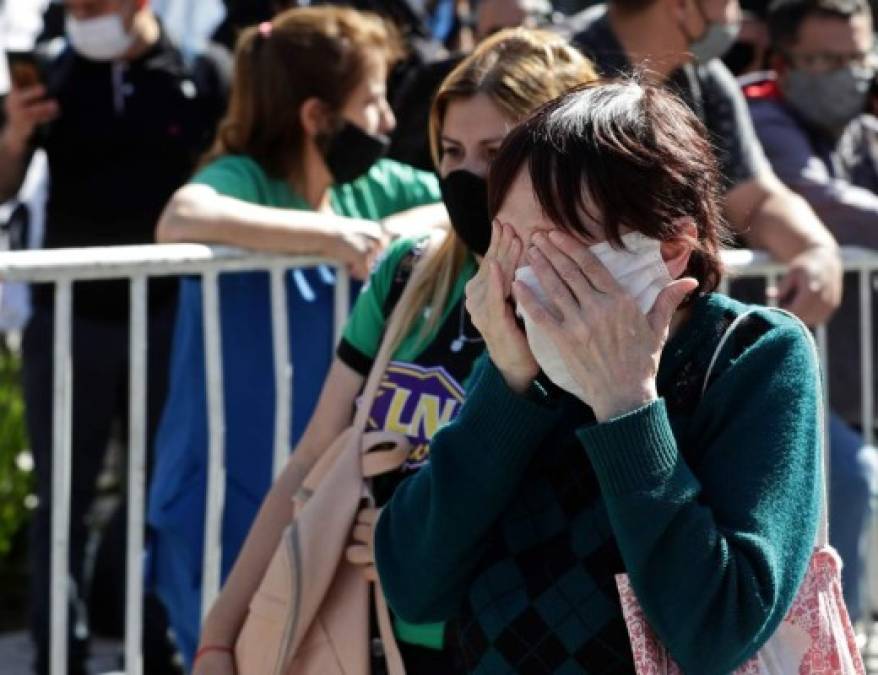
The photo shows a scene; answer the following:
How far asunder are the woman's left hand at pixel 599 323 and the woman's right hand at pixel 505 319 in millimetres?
72

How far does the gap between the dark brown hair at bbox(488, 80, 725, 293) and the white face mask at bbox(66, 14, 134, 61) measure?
2.87 metres

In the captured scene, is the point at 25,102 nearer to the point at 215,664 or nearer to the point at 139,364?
the point at 139,364

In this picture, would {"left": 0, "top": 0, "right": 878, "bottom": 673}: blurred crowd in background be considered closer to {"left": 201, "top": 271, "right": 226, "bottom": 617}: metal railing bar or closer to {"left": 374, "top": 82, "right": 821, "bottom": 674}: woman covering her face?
{"left": 201, "top": 271, "right": 226, "bottom": 617}: metal railing bar

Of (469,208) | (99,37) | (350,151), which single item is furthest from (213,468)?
(99,37)

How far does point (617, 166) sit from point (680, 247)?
13cm

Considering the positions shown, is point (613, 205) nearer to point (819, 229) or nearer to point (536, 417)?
point (536, 417)

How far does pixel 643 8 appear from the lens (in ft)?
14.5

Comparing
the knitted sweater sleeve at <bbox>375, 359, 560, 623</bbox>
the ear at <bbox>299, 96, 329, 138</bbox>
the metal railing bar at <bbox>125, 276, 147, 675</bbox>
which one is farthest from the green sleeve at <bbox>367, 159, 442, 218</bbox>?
the knitted sweater sleeve at <bbox>375, 359, 560, 623</bbox>

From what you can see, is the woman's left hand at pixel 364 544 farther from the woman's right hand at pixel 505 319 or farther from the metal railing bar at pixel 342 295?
the metal railing bar at pixel 342 295

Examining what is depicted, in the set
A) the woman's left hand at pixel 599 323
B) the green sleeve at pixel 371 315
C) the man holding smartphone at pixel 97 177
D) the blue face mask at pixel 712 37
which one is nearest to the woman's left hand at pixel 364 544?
the green sleeve at pixel 371 315

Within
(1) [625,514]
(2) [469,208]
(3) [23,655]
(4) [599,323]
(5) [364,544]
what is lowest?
(3) [23,655]

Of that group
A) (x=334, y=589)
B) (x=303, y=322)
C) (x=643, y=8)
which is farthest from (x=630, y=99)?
(x=643, y=8)

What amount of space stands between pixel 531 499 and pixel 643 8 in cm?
259

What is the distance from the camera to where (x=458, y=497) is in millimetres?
2072
